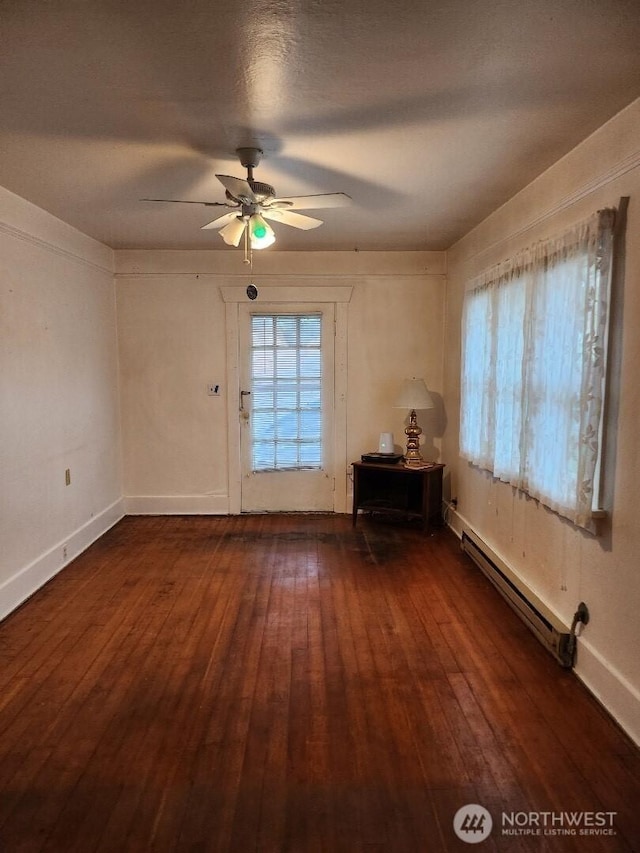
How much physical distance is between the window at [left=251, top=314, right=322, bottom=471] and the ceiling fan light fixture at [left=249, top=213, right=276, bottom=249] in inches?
74.7

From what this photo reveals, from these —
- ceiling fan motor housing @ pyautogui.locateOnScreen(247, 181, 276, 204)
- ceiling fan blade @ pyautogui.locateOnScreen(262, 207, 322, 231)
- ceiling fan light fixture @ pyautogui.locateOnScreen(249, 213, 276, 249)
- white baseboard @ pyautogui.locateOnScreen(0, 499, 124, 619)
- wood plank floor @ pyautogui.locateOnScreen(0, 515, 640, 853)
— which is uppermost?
ceiling fan motor housing @ pyautogui.locateOnScreen(247, 181, 276, 204)

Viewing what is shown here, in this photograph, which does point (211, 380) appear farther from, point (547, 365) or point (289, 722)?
point (289, 722)

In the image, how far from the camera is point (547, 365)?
260 cm

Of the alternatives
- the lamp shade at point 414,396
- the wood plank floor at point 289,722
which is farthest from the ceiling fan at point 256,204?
the wood plank floor at point 289,722

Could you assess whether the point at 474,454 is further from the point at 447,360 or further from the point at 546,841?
the point at 546,841

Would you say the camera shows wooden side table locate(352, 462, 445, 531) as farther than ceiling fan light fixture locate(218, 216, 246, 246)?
Yes

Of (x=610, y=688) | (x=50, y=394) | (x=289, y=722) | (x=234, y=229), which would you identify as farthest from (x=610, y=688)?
(x=50, y=394)

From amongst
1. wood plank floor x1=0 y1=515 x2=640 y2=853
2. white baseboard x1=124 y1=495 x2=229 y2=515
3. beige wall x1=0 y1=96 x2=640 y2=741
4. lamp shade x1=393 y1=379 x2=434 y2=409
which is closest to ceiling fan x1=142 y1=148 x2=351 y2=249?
beige wall x1=0 y1=96 x2=640 y2=741

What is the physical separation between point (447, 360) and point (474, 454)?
124cm

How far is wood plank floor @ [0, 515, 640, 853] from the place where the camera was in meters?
1.59

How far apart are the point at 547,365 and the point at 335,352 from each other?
241 cm

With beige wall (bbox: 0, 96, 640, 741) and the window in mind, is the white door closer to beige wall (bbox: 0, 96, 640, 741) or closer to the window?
the window

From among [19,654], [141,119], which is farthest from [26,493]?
[141,119]

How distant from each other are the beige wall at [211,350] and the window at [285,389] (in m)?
0.29
